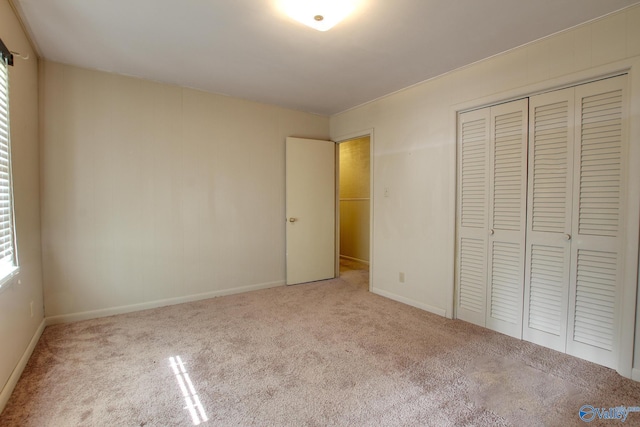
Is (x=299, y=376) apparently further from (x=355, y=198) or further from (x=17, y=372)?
(x=355, y=198)

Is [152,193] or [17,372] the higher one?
[152,193]

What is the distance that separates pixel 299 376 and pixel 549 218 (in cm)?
224

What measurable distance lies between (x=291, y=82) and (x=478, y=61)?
180 cm

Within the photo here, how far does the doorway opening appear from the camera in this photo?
18.3ft

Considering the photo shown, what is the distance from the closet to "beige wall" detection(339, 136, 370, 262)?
2.66 m

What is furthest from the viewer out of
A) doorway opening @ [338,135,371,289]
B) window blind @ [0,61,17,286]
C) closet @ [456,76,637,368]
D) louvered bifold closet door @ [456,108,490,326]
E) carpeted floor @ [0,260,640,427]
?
doorway opening @ [338,135,371,289]

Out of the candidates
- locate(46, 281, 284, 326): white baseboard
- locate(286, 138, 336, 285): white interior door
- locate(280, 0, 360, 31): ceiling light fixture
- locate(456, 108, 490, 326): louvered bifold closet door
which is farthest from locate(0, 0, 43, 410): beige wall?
locate(456, 108, 490, 326): louvered bifold closet door

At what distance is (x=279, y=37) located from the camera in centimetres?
236

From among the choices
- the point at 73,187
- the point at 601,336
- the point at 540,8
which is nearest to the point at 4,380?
the point at 73,187

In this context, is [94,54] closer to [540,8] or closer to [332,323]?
[332,323]

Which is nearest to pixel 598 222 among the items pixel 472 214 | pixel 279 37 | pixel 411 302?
pixel 472 214

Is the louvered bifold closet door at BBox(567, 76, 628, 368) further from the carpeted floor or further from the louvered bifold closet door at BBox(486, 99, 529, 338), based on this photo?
the louvered bifold closet door at BBox(486, 99, 529, 338)

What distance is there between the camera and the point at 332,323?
2.93m

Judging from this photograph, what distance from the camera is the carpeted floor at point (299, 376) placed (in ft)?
5.50
